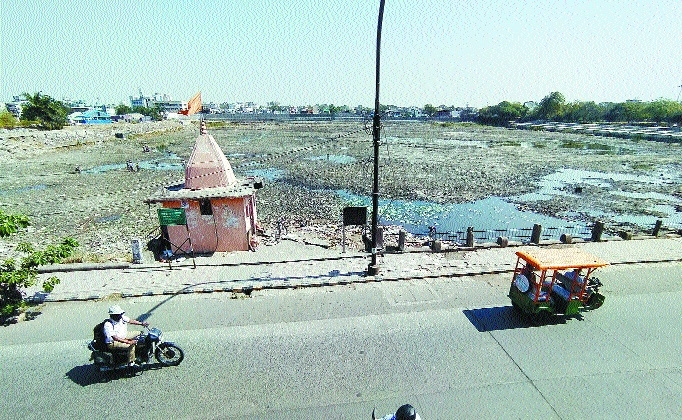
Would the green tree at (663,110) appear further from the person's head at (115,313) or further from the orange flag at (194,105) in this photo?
the person's head at (115,313)

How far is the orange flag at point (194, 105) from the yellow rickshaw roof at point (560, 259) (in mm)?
11678

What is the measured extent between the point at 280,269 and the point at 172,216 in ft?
13.6

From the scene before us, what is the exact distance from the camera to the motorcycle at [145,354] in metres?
7.32

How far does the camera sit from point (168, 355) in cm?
779

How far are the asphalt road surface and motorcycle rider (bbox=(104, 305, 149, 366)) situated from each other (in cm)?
67

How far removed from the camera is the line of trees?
303 feet

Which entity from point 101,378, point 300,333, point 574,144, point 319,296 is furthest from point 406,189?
point 574,144

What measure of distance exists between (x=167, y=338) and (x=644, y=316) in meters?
12.7

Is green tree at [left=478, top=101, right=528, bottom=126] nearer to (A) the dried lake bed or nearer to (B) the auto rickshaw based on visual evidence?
(A) the dried lake bed

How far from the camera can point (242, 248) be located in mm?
14258

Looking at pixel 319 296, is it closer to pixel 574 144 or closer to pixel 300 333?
pixel 300 333

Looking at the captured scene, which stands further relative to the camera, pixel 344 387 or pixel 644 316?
pixel 644 316

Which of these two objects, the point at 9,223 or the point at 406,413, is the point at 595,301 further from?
the point at 9,223

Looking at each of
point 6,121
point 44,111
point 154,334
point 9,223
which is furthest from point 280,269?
point 6,121
